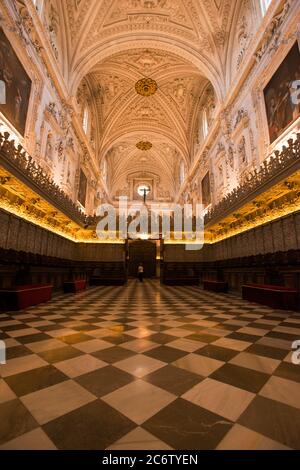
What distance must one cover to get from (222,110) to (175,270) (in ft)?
35.1

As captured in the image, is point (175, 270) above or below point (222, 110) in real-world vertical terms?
below

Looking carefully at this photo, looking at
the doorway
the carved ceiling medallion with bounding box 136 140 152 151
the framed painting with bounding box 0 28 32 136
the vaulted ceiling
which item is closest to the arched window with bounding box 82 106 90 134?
the vaulted ceiling

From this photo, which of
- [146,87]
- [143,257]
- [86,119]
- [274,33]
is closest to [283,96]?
[274,33]

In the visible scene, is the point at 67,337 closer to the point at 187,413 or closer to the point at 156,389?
the point at 156,389

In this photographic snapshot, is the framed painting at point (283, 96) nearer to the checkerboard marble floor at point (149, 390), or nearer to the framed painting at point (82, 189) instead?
the checkerboard marble floor at point (149, 390)

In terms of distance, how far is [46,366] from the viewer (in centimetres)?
202

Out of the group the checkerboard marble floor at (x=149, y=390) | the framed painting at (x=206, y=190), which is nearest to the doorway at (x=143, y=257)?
→ the framed painting at (x=206, y=190)

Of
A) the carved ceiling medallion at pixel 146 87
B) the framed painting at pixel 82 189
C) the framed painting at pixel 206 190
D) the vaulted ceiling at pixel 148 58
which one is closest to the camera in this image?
the vaulted ceiling at pixel 148 58

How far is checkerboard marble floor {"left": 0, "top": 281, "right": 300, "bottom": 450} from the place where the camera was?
113 cm

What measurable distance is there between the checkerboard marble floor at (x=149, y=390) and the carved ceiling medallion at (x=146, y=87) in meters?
20.0

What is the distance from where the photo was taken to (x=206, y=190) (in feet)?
56.1

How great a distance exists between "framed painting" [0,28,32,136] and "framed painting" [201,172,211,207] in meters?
12.4

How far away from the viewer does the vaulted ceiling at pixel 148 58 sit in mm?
12648
